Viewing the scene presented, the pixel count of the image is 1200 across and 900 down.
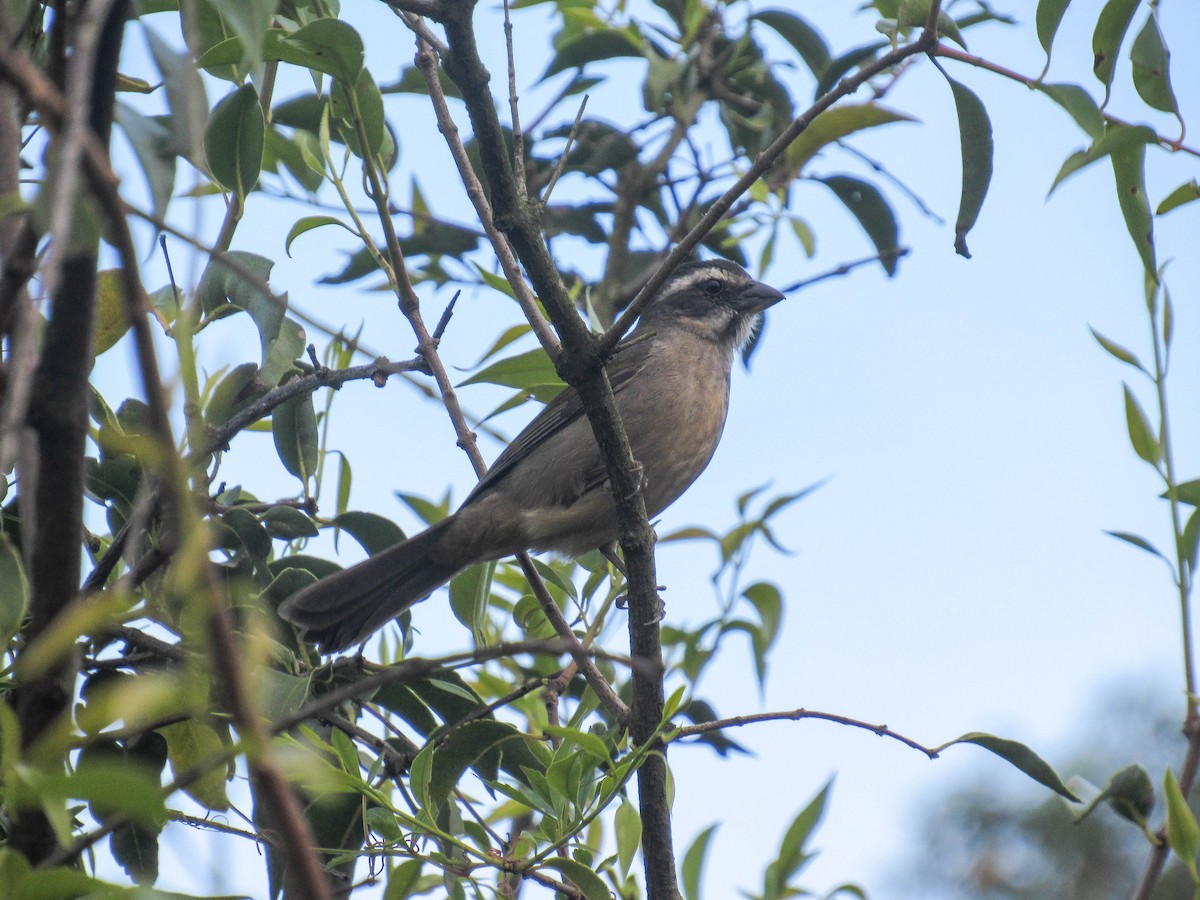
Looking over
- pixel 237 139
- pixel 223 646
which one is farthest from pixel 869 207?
pixel 223 646

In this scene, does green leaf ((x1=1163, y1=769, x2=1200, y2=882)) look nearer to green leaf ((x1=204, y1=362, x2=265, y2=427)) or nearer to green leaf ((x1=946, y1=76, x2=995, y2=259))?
green leaf ((x1=946, y1=76, x2=995, y2=259))

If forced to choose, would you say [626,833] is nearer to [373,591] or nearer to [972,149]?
[972,149]

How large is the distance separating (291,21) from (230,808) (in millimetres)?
2014

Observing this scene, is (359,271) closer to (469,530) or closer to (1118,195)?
(469,530)

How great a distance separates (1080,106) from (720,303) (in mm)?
4215

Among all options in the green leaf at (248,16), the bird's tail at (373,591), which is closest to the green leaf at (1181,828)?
the green leaf at (248,16)

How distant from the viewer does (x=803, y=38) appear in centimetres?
523

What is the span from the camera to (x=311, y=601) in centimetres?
415

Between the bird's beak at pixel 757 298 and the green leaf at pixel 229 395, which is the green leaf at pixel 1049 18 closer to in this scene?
the green leaf at pixel 229 395

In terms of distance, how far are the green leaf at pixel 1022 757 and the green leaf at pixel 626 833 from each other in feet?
2.24

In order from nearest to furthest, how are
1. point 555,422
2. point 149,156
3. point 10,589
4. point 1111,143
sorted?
1. point 149,156
2. point 10,589
3. point 1111,143
4. point 555,422

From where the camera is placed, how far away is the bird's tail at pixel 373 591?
13.8ft

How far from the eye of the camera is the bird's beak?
6504 millimetres

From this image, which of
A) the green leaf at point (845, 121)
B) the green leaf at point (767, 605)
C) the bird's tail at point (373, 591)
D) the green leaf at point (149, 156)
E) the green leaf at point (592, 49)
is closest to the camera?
the green leaf at point (149, 156)
